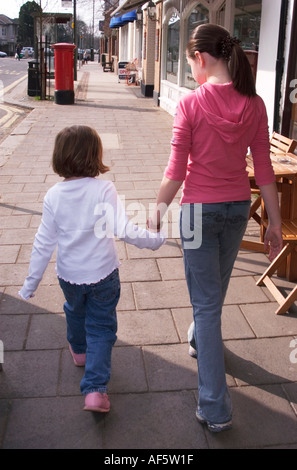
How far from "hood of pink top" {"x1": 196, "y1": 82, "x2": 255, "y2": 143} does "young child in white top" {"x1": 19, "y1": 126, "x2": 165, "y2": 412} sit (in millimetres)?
552

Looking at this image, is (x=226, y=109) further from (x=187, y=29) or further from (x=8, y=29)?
(x=8, y=29)

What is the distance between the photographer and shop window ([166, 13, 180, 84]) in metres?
14.4

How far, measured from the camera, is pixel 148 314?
3.59 meters

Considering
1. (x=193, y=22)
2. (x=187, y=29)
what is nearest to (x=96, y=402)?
(x=193, y=22)

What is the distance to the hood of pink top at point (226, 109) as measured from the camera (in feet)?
7.34

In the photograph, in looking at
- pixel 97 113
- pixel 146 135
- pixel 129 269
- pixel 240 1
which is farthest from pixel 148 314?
pixel 97 113

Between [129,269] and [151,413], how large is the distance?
1.88 meters

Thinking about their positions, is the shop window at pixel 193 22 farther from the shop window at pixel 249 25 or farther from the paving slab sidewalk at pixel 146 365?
the paving slab sidewalk at pixel 146 365

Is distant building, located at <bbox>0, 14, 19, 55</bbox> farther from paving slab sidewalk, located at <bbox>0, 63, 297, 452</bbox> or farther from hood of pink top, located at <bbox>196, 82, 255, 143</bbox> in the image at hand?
hood of pink top, located at <bbox>196, 82, 255, 143</bbox>

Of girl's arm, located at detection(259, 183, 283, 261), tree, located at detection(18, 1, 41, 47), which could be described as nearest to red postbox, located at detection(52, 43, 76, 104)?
girl's arm, located at detection(259, 183, 283, 261)

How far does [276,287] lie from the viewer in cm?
390
